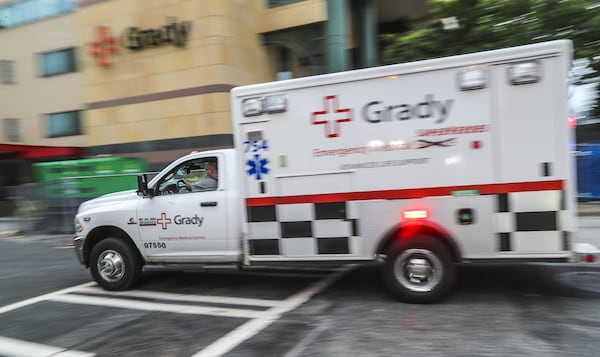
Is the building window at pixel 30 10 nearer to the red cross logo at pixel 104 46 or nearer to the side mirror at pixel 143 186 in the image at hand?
the red cross logo at pixel 104 46

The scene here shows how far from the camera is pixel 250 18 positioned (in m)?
18.2

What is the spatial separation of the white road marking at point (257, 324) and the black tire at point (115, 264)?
2236 millimetres

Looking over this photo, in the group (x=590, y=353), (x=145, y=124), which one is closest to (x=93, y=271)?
(x=590, y=353)

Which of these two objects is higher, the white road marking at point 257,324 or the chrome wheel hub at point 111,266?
the chrome wheel hub at point 111,266

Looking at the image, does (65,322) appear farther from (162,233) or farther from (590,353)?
(590,353)

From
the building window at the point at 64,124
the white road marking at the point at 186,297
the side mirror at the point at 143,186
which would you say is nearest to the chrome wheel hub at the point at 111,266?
the white road marking at the point at 186,297

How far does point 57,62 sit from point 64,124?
3.02 meters

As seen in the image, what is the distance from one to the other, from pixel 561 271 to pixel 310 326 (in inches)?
146

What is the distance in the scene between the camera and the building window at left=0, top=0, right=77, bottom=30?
2238cm

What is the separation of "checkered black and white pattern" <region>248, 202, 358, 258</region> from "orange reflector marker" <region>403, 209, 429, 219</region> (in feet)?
1.90

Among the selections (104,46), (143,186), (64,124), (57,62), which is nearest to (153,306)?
(143,186)

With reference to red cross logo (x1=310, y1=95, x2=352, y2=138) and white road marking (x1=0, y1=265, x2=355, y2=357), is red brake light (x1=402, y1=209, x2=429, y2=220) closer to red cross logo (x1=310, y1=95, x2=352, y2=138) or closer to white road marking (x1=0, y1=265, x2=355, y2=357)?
red cross logo (x1=310, y1=95, x2=352, y2=138)

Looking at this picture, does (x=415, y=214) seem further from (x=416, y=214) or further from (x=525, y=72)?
(x=525, y=72)

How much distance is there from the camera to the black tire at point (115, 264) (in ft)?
21.2
